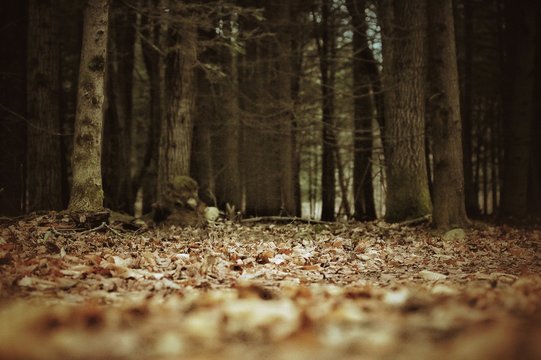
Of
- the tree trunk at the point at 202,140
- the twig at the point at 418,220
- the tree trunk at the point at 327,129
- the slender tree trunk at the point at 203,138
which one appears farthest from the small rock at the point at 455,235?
the tree trunk at the point at 202,140

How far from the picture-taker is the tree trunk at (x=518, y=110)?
1333 centimetres

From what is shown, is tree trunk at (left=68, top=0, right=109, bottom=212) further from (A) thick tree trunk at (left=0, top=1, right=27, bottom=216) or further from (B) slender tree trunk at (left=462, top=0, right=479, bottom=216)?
(B) slender tree trunk at (left=462, top=0, right=479, bottom=216)

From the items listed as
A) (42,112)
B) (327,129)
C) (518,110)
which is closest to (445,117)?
(327,129)

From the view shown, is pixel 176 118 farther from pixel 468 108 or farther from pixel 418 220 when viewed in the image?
pixel 468 108

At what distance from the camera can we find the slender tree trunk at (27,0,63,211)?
914cm

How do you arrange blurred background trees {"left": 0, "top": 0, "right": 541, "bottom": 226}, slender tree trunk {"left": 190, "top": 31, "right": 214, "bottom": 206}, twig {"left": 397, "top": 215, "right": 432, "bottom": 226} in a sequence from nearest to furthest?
twig {"left": 397, "top": 215, "right": 432, "bottom": 226} < blurred background trees {"left": 0, "top": 0, "right": 541, "bottom": 226} < slender tree trunk {"left": 190, "top": 31, "right": 214, "bottom": 206}

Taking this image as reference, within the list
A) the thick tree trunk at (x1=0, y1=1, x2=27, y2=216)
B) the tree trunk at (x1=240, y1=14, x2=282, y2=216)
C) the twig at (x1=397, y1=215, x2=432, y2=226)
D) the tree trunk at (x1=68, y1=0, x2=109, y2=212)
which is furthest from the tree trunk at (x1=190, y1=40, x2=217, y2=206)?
the tree trunk at (x1=68, y1=0, x2=109, y2=212)

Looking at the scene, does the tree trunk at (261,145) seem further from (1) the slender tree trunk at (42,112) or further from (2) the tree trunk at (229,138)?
(1) the slender tree trunk at (42,112)

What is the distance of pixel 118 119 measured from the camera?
14070 mm

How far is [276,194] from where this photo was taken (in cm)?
1280

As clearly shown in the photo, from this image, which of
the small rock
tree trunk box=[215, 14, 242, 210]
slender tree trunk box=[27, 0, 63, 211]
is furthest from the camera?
tree trunk box=[215, 14, 242, 210]

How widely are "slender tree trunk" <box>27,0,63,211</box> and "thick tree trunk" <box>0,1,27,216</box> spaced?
3.05m

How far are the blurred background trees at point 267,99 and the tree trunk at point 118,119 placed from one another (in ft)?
0.19

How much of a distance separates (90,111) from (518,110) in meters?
12.7
